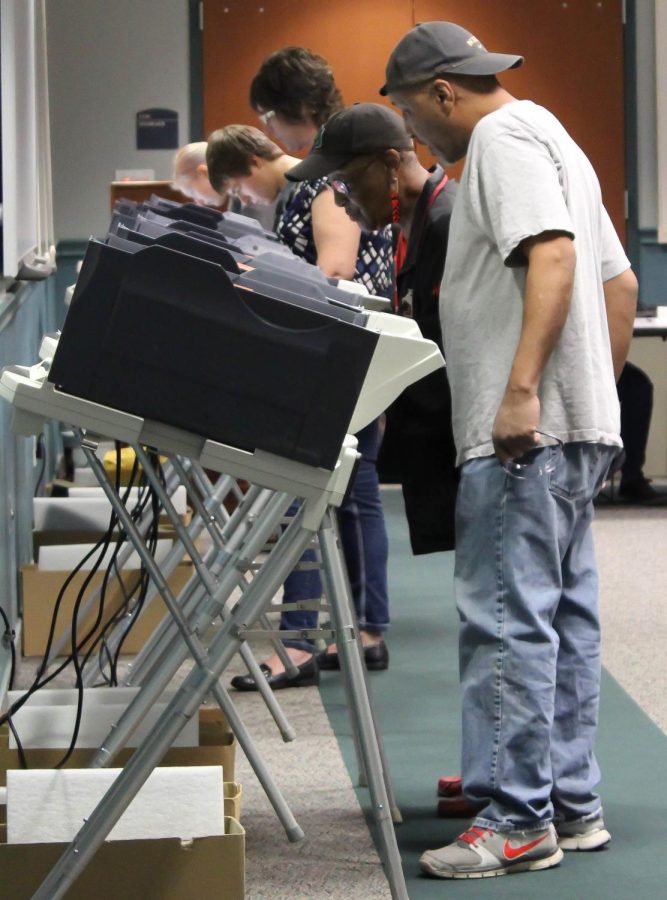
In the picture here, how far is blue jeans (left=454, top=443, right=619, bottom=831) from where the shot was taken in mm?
2270

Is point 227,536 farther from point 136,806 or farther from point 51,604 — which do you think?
point 51,604

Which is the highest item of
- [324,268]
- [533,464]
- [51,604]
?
[324,268]

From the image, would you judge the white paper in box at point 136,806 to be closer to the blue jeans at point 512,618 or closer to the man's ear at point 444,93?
the blue jeans at point 512,618

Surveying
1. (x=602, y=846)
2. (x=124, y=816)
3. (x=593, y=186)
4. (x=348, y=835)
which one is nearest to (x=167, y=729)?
(x=124, y=816)

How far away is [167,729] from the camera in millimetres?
1865

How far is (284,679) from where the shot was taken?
355 cm

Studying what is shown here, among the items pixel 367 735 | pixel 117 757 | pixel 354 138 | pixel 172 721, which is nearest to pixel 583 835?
pixel 367 735

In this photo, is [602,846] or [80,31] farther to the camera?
[80,31]

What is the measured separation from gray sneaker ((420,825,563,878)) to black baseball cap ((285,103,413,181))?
123 centimetres

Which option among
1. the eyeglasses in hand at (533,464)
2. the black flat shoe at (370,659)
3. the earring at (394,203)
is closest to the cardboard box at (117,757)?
the eyeglasses in hand at (533,464)

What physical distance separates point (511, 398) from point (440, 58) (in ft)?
1.85

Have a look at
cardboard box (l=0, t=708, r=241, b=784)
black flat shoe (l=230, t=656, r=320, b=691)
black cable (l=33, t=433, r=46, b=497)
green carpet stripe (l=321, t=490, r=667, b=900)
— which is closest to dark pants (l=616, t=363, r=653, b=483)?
green carpet stripe (l=321, t=490, r=667, b=900)

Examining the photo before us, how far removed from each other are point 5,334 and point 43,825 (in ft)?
6.44

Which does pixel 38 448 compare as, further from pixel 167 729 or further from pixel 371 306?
pixel 167 729
